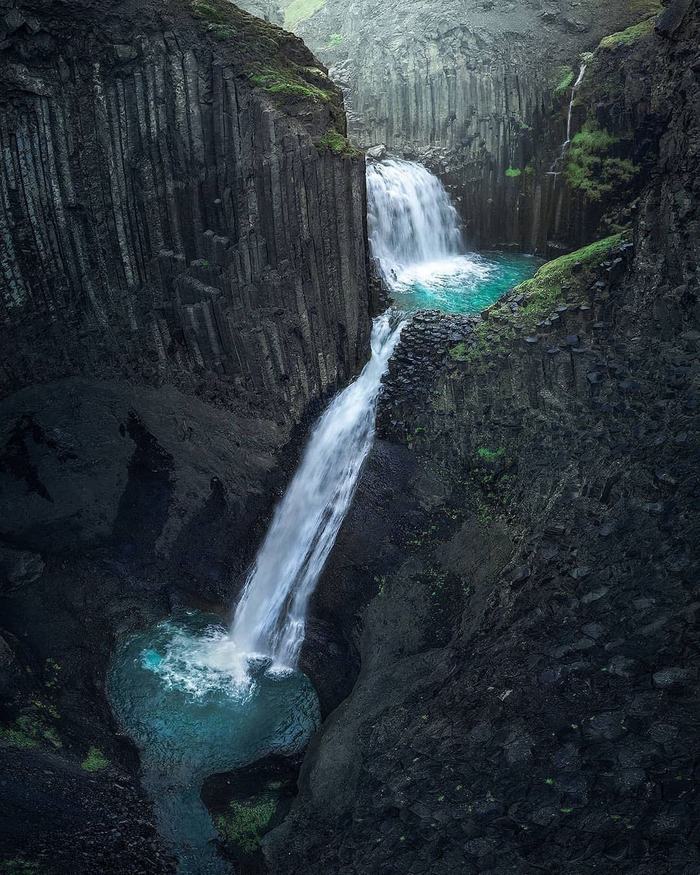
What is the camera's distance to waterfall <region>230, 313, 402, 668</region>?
12820 millimetres

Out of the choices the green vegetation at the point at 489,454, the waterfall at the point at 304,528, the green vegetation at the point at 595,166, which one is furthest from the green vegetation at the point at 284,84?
the green vegetation at the point at 595,166

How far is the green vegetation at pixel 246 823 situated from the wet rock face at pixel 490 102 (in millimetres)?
16195

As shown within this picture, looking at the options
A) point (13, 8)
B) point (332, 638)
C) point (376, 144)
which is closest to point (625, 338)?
point (332, 638)

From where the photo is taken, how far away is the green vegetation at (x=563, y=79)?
19312 mm

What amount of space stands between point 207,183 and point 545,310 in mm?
6998

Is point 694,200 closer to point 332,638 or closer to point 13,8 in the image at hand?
point 332,638

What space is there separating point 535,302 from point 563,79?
10525 mm

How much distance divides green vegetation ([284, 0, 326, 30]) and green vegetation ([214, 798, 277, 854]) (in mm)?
28952

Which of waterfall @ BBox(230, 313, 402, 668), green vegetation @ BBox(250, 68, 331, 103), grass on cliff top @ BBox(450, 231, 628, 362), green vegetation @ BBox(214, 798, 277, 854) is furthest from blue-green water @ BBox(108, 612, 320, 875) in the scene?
green vegetation @ BBox(250, 68, 331, 103)

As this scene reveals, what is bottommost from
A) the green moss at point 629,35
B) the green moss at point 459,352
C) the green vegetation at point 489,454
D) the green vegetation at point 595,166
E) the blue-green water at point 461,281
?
the green vegetation at point 489,454

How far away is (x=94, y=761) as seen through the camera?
10.4 meters

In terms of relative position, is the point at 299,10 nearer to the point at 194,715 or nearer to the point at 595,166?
the point at 595,166

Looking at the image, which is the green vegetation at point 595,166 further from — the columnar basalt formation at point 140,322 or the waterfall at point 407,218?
the columnar basalt formation at point 140,322

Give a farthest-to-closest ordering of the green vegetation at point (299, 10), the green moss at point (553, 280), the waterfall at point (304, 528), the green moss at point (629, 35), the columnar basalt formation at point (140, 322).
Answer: the green vegetation at point (299, 10) < the green moss at point (629, 35) < the green moss at point (553, 280) < the waterfall at point (304, 528) < the columnar basalt formation at point (140, 322)
